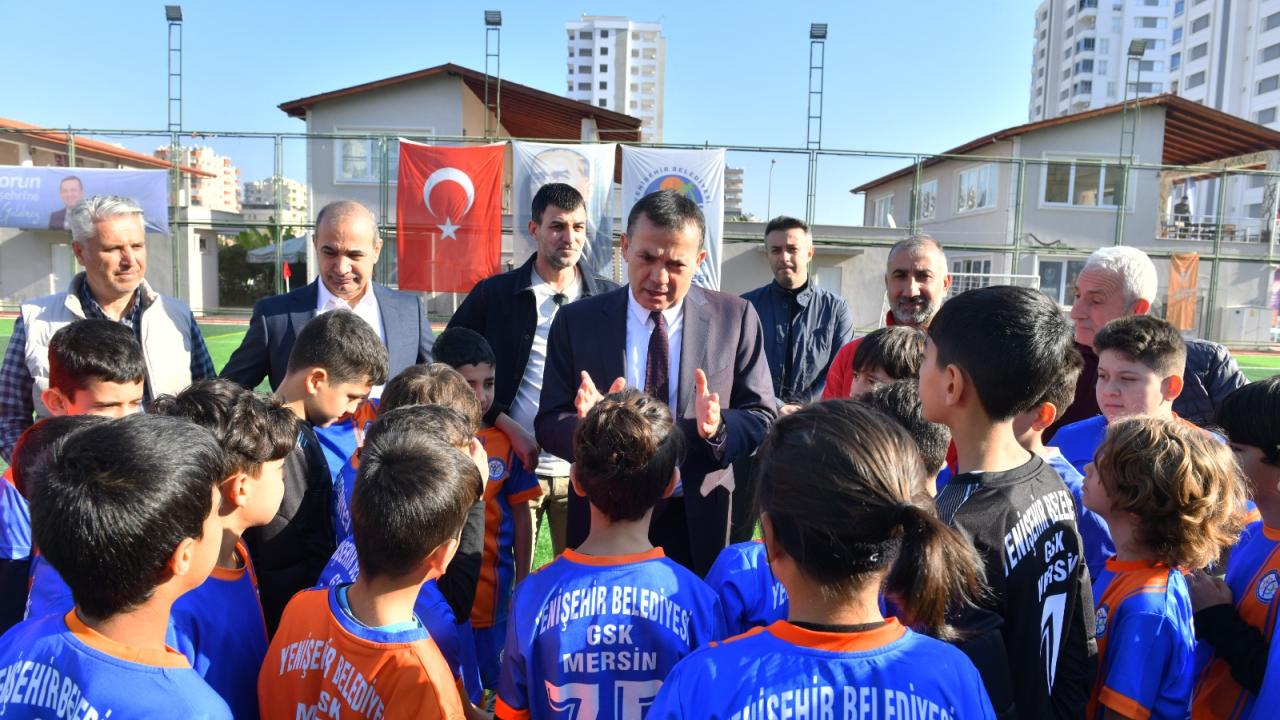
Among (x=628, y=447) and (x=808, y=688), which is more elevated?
(x=628, y=447)

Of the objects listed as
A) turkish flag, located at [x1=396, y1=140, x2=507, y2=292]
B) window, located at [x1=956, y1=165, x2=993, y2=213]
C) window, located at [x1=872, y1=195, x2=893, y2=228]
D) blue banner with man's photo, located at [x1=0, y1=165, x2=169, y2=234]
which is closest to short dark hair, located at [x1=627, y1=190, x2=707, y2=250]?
turkish flag, located at [x1=396, y1=140, x2=507, y2=292]

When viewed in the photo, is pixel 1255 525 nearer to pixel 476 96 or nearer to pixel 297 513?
pixel 297 513

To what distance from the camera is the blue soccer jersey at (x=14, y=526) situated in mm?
2381

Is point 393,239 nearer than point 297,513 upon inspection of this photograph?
No

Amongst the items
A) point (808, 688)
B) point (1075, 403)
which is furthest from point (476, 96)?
point (808, 688)

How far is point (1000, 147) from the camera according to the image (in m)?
25.7

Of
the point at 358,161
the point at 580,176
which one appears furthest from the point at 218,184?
the point at 580,176

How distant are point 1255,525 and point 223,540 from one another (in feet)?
9.36

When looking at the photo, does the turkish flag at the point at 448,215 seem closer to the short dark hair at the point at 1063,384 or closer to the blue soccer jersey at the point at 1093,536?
the blue soccer jersey at the point at 1093,536

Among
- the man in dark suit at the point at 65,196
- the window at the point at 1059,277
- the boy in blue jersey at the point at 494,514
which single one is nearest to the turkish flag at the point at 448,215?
the man in dark suit at the point at 65,196

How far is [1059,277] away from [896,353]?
83.5 feet

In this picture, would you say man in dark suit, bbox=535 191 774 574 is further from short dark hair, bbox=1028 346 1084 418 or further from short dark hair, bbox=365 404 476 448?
short dark hair, bbox=1028 346 1084 418

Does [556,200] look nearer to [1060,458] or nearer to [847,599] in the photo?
[1060,458]

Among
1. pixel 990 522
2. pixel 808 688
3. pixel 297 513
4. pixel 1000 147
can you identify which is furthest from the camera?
pixel 1000 147
